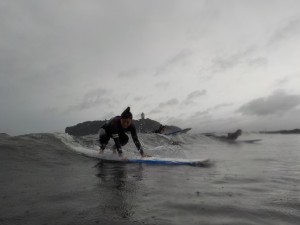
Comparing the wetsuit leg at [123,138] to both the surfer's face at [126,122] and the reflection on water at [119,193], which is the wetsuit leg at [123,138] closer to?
the surfer's face at [126,122]

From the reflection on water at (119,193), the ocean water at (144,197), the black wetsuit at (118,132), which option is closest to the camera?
the ocean water at (144,197)

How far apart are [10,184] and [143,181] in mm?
2970

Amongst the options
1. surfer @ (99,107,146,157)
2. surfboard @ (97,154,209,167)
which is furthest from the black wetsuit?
surfboard @ (97,154,209,167)

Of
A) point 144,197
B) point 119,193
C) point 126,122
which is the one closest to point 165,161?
point 126,122

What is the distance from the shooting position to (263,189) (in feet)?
20.3

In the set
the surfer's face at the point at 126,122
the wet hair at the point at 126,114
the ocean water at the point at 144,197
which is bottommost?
the ocean water at the point at 144,197

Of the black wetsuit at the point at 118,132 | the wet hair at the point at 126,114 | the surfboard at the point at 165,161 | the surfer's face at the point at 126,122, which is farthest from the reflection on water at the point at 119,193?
the black wetsuit at the point at 118,132

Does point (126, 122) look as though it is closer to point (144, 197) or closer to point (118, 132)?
point (118, 132)

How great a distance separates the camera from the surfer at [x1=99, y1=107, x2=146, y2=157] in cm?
1112

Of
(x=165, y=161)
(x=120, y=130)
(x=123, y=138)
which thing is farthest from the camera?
(x=123, y=138)

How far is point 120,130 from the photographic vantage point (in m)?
12.1

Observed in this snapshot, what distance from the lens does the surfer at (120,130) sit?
11125 millimetres

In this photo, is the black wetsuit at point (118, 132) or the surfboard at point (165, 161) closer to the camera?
the surfboard at point (165, 161)

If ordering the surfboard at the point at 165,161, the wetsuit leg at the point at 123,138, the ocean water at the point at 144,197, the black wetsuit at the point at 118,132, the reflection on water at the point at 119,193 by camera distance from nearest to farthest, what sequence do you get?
the ocean water at the point at 144,197 → the reflection on water at the point at 119,193 → the surfboard at the point at 165,161 → the black wetsuit at the point at 118,132 → the wetsuit leg at the point at 123,138
